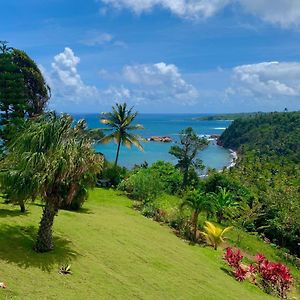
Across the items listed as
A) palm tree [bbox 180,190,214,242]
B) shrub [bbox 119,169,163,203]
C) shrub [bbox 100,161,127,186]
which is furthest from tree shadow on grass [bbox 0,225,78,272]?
shrub [bbox 100,161,127,186]

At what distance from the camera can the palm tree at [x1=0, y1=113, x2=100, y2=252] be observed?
15375mm

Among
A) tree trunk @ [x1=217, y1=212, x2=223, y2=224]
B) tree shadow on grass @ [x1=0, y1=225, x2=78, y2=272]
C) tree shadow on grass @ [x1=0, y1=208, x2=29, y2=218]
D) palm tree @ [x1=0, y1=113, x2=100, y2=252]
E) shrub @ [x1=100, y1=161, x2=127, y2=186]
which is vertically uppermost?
palm tree @ [x1=0, y1=113, x2=100, y2=252]

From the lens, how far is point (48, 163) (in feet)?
50.0

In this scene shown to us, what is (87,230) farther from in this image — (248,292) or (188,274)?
(248,292)

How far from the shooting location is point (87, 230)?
20.4 m

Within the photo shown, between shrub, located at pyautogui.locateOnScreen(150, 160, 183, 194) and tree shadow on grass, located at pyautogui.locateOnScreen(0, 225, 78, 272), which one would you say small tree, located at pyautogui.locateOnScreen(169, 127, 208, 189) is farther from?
tree shadow on grass, located at pyautogui.locateOnScreen(0, 225, 78, 272)

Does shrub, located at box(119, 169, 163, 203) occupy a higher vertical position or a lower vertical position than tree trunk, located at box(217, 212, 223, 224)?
higher

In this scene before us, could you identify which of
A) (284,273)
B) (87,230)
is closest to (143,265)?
(87,230)

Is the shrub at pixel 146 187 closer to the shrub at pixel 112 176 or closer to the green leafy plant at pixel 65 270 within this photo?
the shrub at pixel 112 176

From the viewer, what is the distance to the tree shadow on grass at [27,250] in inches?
595

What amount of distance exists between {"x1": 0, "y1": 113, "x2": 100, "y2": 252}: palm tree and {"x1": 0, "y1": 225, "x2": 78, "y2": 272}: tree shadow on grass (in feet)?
1.65

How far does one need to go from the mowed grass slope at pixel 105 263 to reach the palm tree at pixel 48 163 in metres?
1.38

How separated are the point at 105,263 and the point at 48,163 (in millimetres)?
5084

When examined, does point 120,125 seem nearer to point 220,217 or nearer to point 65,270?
point 220,217
